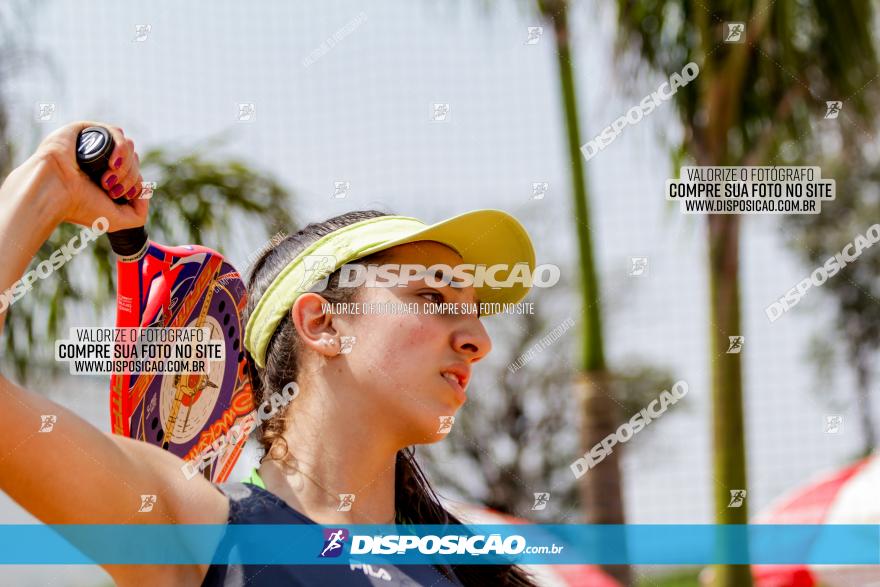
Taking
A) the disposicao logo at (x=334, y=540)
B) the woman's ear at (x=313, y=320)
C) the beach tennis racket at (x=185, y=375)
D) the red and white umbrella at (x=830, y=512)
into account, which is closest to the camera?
the disposicao logo at (x=334, y=540)

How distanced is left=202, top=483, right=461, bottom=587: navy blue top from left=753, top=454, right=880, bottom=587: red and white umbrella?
2565 millimetres

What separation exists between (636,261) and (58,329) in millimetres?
1732

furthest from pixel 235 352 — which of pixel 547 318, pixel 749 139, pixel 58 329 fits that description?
pixel 547 318

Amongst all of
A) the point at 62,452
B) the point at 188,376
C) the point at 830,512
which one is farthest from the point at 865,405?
the point at 62,452

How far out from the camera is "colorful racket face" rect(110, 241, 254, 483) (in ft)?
6.01

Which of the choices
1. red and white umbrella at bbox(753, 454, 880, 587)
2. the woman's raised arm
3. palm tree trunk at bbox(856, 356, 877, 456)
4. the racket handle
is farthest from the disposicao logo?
palm tree trunk at bbox(856, 356, 877, 456)

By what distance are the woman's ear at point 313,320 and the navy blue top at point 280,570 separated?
0.22 m

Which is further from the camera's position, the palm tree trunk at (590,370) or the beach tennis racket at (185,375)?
the palm tree trunk at (590,370)

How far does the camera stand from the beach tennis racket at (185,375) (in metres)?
1.82

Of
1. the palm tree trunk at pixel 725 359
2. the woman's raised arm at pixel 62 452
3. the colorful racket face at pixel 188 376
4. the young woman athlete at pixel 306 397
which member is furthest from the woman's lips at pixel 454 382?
the palm tree trunk at pixel 725 359

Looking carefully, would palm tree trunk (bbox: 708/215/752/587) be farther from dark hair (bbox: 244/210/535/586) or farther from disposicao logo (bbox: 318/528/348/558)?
disposicao logo (bbox: 318/528/348/558)

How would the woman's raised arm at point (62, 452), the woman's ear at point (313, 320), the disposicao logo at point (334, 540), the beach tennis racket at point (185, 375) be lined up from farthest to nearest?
the beach tennis racket at point (185, 375), the woman's ear at point (313, 320), the disposicao logo at point (334, 540), the woman's raised arm at point (62, 452)

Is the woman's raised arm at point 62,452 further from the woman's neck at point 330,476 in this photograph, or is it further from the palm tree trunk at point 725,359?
the palm tree trunk at point 725,359

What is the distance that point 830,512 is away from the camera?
14.2 feet
